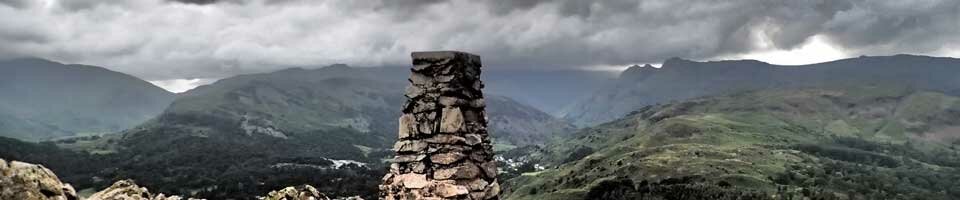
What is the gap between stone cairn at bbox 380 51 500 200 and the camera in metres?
20.3

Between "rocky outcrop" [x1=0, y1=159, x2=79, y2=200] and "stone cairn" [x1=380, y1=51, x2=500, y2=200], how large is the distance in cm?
905

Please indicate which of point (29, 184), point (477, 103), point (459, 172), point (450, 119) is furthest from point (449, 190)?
point (29, 184)

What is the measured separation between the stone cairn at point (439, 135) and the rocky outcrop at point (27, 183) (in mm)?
9048

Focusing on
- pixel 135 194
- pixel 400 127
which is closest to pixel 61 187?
pixel 135 194

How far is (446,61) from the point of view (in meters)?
20.2

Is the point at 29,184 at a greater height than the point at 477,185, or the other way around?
the point at 29,184

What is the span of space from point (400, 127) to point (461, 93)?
2.17m

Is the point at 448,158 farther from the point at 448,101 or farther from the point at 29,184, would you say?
the point at 29,184

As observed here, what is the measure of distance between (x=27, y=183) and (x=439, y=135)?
1067 cm

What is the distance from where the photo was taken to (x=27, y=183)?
16969mm

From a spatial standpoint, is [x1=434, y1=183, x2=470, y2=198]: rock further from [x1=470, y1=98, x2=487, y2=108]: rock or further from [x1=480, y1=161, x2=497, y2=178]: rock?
[x1=470, y1=98, x2=487, y2=108]: rock

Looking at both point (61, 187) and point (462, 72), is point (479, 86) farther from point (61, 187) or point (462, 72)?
point (61, 187)

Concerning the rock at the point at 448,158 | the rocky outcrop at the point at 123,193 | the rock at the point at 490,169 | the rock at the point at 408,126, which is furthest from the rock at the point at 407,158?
the rocky outcrop at the point at 123,193

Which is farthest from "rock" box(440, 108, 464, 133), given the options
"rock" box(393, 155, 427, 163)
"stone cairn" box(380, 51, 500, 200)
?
"rock" box(393, 155, 427, 163)
